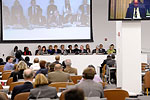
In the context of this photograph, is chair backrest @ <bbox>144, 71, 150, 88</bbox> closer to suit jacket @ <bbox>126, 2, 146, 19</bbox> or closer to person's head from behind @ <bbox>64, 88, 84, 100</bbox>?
suit jacket @ <bbox>126, 2, 146, 19</bbox>

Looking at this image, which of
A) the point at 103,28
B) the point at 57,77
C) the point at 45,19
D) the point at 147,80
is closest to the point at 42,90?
the point at 57,77

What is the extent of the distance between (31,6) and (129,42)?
10468 mm

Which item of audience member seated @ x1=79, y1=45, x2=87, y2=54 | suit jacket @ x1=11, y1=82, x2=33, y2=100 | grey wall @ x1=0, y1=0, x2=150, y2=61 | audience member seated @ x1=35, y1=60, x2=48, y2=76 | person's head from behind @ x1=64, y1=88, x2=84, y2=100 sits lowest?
suit jacket @ x1=11, y1=82, x2=33, y2=100

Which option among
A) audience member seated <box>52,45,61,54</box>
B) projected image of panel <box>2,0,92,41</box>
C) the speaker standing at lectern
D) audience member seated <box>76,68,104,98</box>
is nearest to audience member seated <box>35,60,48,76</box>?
the speaker standing at lectern

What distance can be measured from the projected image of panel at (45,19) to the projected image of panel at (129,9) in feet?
32.2

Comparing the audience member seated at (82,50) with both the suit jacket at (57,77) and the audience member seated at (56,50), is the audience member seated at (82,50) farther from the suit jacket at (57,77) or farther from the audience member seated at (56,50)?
the suit jacket at (57,77)

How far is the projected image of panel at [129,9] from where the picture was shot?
988cm

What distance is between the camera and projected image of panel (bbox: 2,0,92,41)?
64.0ft

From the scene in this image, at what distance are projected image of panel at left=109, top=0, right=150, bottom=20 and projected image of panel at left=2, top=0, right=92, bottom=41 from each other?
9.81 m

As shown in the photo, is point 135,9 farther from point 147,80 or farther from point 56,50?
point 56,50

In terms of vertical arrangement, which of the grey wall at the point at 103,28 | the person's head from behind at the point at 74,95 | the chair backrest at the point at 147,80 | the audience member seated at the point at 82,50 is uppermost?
the grey wall at the point at 103,28

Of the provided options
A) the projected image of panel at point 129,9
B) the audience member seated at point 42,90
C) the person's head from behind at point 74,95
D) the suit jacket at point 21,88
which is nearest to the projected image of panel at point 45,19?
the projected image of panel at point 129,9

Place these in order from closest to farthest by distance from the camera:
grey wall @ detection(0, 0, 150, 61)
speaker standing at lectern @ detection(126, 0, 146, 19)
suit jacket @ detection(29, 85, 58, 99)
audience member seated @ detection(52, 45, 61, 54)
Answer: suit jacket @ detection(29, 85, 58, 99) < speaker standing at lectern @ detection(126, 0, 146, 19) < audience member seated @ detection(52, 45, 61, 54) < grey wall @ detection(0, 0, 150, 61)

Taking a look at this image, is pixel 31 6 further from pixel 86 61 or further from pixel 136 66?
pixel 136 66
